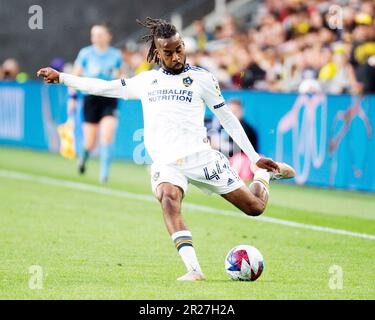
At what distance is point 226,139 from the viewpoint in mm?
18969

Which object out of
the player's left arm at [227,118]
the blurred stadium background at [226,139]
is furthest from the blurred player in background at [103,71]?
the player's left arm at [227,118]

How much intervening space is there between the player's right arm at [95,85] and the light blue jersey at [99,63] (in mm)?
8390

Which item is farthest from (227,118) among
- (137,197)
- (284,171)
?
(137,197)

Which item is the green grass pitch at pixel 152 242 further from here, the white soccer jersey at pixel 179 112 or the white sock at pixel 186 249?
the white soccer jersey at pixel 179 112

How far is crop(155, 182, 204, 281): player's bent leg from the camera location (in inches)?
350

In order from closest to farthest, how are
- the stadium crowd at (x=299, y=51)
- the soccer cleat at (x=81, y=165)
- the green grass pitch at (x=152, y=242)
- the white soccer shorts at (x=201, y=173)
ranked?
the green grass pitch at (x=152, y=242) < the white soccer shorts at (x=201, y=173) < the soccer cleat at (x=81, y=165) < the stadium crowd at (x=299, y=51)

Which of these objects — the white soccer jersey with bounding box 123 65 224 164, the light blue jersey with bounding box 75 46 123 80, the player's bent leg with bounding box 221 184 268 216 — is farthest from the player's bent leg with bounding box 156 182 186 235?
the light blue jersey with bounding box 75 46 123 80

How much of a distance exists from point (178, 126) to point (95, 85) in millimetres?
867

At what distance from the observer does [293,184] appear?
18.8 meters

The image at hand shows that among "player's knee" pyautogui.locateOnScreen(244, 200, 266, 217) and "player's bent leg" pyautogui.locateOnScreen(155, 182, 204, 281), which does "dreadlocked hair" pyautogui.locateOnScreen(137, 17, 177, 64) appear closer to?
"player's bent leg" pyautogui.locateOnScreen(155, 182, 204, 281)

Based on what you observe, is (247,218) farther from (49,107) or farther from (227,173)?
(49,107)

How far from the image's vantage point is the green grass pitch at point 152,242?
8.55 metres

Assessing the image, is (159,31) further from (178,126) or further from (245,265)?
(245,265)
